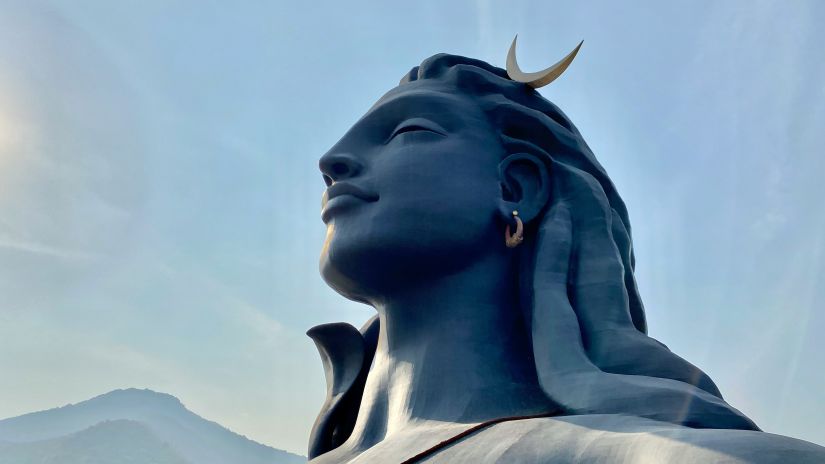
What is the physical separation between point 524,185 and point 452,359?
5.07 ft

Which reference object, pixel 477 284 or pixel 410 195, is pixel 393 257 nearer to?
pixel 410 195

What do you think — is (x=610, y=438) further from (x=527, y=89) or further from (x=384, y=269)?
(x=527, y=89)

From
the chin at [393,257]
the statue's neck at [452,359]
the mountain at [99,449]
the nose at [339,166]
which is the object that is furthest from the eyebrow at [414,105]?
the mountain at [99,449]

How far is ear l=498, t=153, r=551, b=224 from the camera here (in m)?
6.56

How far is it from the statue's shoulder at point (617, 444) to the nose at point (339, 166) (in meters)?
2.61

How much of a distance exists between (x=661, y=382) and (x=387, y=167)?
2.67 meters


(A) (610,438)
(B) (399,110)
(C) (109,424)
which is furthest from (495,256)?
(C) (109,424)

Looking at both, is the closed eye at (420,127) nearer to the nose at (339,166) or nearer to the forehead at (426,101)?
the forehead at (426,101)

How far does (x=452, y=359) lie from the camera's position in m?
6.04

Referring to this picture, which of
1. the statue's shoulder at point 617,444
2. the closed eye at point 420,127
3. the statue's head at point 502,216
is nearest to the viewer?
the statue's shoulder at point 617,444

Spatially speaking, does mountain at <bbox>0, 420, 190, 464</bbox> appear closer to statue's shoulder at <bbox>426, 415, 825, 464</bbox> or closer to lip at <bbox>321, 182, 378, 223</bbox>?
lip at <bbox>321, 182, 378, 223</bbox>

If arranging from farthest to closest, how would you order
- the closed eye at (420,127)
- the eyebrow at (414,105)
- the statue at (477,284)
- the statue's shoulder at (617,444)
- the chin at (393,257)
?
1. the eyebrow at (414,105)
2. the closed eye at (420,127)
3. the chin at (393,257)
4. the statue at (477,284)
5. the statue's shoulder at (617,444)

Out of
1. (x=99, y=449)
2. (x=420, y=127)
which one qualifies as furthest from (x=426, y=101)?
(x=99, y=449)

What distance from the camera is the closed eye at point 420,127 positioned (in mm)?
6730
